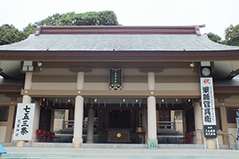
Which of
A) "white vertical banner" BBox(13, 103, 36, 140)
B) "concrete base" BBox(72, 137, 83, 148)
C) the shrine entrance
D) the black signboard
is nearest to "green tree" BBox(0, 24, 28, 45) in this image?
the shrine entrance

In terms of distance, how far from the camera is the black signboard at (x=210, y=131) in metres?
9.13

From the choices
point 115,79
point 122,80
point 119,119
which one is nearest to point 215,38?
point 119,119

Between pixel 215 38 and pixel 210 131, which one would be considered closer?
pixel 210 131

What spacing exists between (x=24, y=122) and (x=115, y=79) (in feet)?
13.8

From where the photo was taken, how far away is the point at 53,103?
13898 mm

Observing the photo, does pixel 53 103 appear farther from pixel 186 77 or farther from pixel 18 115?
pixel 186 77

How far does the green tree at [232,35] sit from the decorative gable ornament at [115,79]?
766 inches

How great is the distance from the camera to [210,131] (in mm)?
9164

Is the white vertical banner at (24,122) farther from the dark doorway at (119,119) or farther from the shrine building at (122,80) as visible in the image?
the dark doorway at (119,119)

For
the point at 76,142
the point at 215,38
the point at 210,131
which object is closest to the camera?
the point at 210,131

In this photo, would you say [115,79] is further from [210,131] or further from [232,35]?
[232,35]

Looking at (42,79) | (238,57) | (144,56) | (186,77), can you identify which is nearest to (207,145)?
(186,77)

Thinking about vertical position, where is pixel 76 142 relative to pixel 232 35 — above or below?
below

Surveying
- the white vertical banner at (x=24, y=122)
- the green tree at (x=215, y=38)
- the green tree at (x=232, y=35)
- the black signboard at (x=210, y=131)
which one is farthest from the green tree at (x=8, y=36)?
the green tree at (x=232, y=35)
